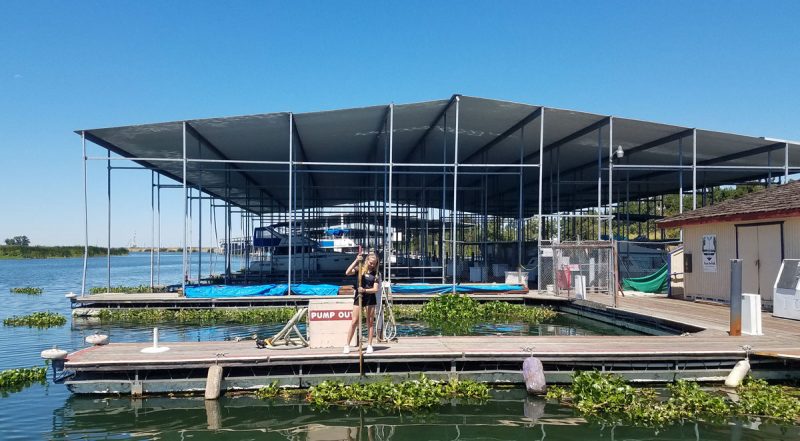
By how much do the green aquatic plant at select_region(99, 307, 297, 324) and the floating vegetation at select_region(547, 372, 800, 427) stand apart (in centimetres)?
1146

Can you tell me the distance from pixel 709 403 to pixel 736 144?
689 inches

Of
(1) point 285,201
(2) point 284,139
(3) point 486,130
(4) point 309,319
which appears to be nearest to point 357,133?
(2) point 284,139

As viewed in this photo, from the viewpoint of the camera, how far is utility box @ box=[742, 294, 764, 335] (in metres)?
12.2

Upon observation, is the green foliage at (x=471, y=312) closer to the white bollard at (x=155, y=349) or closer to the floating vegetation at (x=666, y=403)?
the floating vegetation at (x=666, y=403)

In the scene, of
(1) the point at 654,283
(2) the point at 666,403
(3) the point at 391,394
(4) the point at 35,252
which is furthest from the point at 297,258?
(4) the point at 35,252

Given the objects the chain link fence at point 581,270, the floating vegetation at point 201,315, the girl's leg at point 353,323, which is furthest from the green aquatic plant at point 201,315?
the chain link fence at point 581,270

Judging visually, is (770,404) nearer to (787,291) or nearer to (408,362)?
(408,362)

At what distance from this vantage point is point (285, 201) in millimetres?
45344

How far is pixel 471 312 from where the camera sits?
63.5 feet

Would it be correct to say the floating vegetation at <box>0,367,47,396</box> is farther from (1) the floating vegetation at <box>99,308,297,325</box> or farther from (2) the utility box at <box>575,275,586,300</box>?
(2) the utility box at <box>575,275,586,300</box>

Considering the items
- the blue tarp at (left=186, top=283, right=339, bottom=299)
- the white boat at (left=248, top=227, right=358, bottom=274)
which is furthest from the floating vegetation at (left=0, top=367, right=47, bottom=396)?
the white boat at (left=248, top=227, right=358, bottom=274)

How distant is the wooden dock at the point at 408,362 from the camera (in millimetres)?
10062

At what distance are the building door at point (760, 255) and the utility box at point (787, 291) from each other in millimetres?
880

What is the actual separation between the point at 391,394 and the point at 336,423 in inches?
45.6
